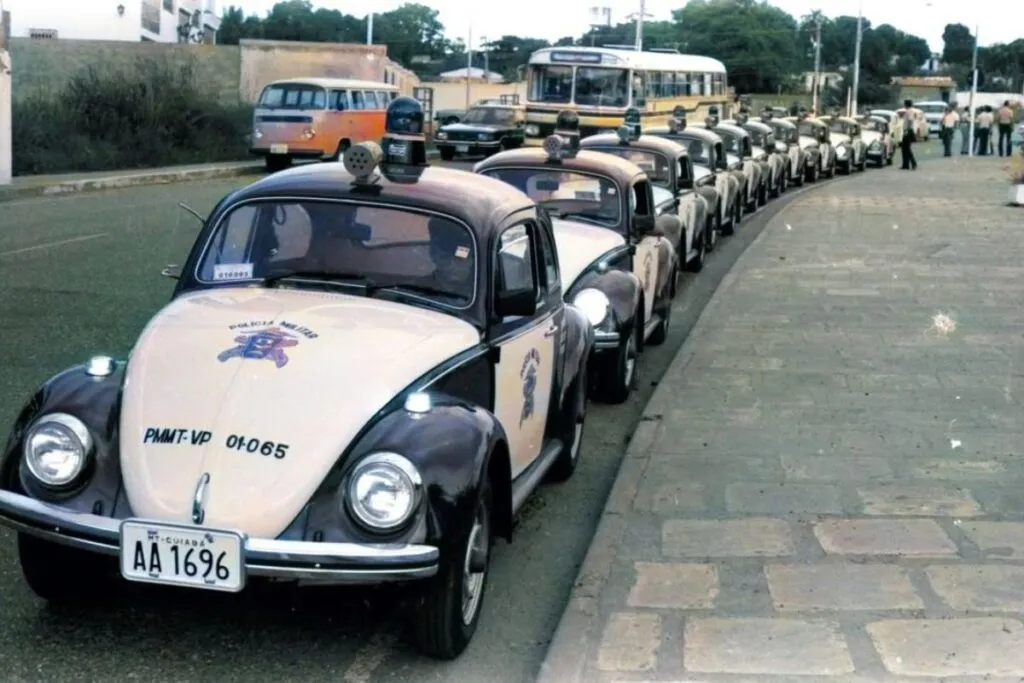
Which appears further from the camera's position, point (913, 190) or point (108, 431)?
point (913, 190)

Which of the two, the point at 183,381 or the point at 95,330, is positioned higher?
the point at 183,381

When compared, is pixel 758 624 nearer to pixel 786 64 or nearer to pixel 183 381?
pixel 183 381

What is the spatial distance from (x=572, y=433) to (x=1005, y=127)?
39.0m

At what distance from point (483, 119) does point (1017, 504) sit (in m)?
35.0

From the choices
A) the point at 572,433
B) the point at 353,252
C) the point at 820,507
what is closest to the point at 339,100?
the point at 572,433

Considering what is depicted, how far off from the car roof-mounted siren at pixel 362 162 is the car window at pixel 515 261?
1.95 feet

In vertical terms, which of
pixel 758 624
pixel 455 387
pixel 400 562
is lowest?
pixel 758 624

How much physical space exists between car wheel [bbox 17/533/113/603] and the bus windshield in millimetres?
27880

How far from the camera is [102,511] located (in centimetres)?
451

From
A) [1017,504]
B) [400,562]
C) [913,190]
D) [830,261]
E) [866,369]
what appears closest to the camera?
[400,562]

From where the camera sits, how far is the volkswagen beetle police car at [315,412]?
4.39 meters

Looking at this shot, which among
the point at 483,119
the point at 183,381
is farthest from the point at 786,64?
the point at 183,381

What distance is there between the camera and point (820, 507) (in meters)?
6.62

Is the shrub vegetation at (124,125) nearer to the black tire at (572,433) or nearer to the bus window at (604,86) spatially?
the bus window at (604,86)
